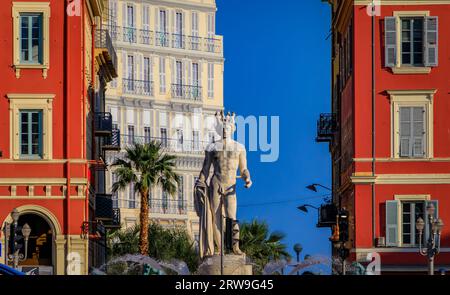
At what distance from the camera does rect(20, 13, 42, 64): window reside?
54906 millimetres

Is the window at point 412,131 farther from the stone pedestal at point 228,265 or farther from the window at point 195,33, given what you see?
the window at point 195,33

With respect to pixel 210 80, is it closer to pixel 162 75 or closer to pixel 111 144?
pixel 162 75

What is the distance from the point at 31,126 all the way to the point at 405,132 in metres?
14.3

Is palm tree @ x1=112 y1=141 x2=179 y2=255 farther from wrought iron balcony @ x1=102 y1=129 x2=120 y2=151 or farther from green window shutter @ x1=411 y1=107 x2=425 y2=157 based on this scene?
green window shutter @ x1=411 y1=107 x2=425 y2=157

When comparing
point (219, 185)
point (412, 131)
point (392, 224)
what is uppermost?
point (412, 131)

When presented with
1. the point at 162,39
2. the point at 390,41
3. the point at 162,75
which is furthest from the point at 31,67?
the point at 162,75

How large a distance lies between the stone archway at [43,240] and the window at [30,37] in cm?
578

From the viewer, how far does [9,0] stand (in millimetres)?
54719

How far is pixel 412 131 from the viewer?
5534cm

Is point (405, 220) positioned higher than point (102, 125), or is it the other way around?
point (102, 125)

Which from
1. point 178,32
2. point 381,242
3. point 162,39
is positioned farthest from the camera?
point 162,39

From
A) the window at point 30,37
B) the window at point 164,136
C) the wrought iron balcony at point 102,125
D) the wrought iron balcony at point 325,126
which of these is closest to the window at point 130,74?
the window at point 164,136

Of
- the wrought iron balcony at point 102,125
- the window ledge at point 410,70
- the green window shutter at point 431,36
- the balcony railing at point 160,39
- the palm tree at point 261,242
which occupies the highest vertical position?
the balcony railing at point 160,39

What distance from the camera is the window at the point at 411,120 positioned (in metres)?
55.2
